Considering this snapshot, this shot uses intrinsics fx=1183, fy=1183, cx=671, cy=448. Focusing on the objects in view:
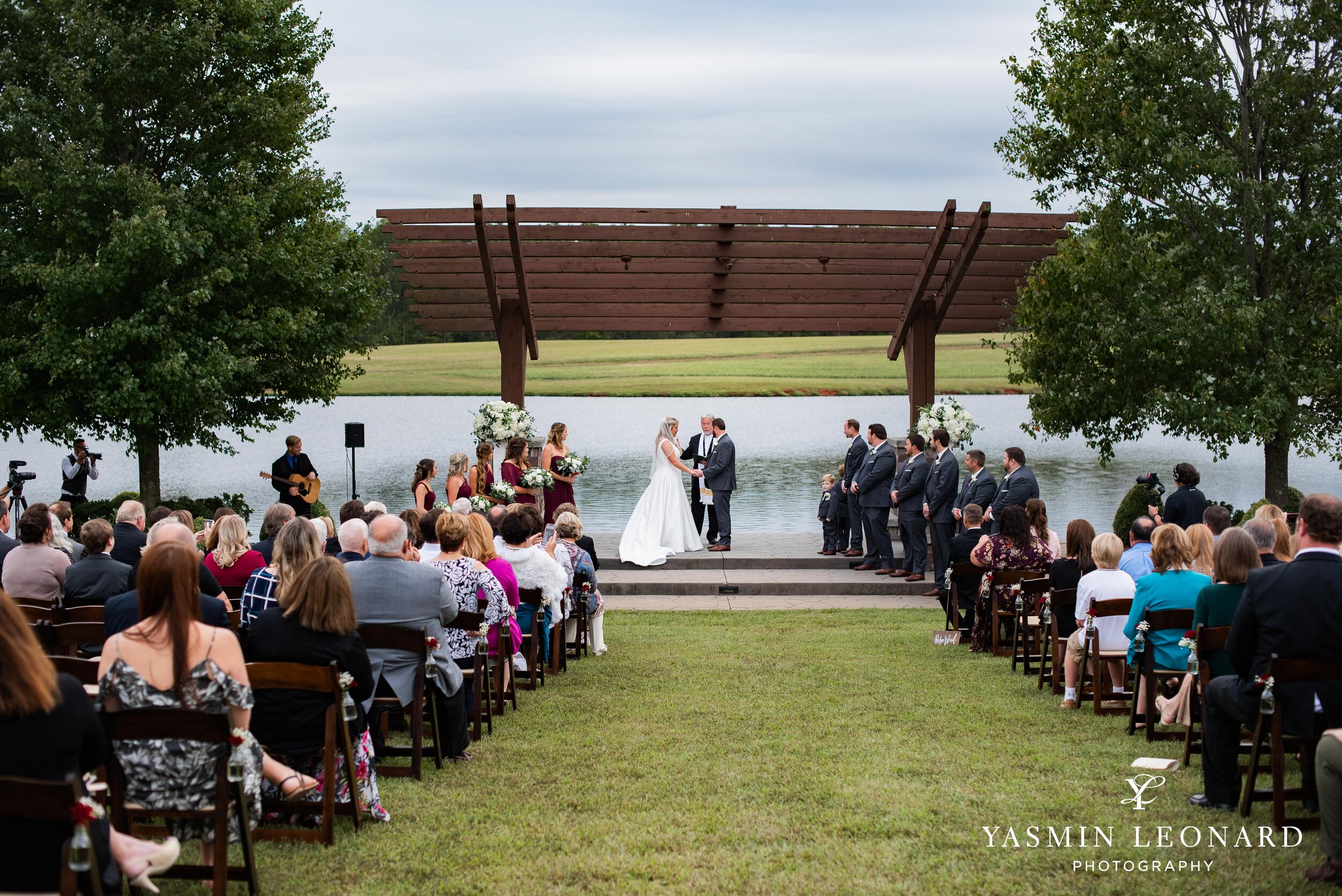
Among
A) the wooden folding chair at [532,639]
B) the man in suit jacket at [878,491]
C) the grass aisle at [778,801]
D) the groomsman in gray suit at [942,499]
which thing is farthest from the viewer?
the man in suit jacket at [878,491]

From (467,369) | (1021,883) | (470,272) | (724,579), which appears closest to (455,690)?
(1021,883)

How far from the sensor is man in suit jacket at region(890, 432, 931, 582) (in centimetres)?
1344

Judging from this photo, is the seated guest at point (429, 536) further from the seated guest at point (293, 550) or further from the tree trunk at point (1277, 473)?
the tree trunk at point (1277, 473)

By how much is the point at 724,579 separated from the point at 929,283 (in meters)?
6.13

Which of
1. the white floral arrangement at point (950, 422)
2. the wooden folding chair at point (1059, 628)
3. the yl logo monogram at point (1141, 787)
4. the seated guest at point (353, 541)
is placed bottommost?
the yl logo monogram at point (1141, 787)

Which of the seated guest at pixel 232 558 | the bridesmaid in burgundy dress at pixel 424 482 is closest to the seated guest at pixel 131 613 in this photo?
the seated guest at pixel 232 558

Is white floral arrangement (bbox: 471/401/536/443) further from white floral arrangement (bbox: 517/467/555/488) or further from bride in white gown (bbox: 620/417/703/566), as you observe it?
bride in white gown (bbox: 620/417/703/566)

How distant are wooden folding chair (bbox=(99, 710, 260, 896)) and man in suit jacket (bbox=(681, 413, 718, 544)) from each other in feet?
37.4

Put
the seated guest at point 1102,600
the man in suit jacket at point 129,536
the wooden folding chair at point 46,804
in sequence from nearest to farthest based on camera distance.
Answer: the wooden folding chair at point 46,804 → the seated guest at point 1102,600 → the man in suit jacket at point 129,536

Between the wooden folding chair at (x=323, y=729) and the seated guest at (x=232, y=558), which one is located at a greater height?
the seated guest at (x=232, y=558)

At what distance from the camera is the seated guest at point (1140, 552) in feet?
27.6

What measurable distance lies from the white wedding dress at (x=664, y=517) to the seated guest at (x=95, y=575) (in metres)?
8.27

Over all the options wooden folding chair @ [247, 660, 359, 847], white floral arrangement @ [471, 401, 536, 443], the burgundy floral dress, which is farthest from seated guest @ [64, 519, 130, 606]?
white floral arrangement @ [471, 401, 536, 443]

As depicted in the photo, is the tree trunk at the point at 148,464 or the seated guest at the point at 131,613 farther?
the tree trunk at the point at 148,464
